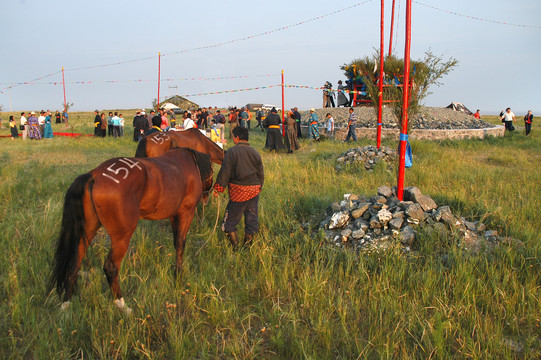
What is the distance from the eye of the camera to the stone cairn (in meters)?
4.62

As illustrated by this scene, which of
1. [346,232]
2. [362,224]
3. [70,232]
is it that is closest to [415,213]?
[362,224]

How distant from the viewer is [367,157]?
10375mm

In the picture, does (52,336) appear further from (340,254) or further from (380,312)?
(340,254)

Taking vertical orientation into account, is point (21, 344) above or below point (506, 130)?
below

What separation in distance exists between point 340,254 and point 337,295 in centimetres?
89

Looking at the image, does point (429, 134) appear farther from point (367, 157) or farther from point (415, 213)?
point (415, 213)

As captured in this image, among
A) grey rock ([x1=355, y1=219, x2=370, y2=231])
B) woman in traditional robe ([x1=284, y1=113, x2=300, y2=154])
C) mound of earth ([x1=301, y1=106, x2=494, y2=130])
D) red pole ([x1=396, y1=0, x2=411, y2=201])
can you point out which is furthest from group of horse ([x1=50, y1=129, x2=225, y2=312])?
mound of earth ([x1=301, y1=106, x2=494, y2=130])

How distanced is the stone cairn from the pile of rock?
4.77m

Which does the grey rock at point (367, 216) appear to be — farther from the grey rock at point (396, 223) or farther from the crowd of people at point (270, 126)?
the crowd of people at point (270, 126)

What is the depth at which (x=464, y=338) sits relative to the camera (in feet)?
9.09

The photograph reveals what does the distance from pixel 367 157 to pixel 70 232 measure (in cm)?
847

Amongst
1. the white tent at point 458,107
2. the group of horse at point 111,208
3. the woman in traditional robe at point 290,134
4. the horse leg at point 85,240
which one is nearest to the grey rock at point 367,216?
the group of horse at point 111,208

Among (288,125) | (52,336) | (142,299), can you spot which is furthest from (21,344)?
(288,125)

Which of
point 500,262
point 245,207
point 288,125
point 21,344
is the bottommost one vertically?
point 21,344
